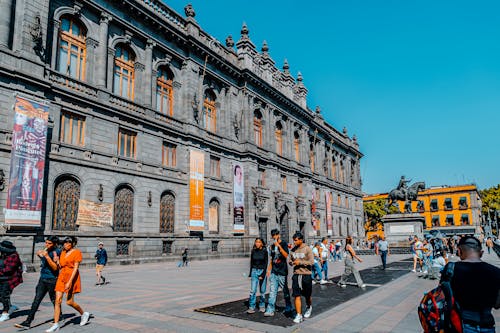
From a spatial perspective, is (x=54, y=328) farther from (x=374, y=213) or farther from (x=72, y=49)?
(x=374, y=213)

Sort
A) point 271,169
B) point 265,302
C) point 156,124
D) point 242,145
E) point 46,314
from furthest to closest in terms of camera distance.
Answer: point 271,169 → point 242,145 → point 156,124 → point 265,302 → point 46,314

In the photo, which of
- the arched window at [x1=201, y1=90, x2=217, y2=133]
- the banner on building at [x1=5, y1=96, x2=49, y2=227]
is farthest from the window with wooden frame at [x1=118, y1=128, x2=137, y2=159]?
the arched window at [x1=201, y1=90, x2=217, y2=133]

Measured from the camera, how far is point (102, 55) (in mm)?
23125

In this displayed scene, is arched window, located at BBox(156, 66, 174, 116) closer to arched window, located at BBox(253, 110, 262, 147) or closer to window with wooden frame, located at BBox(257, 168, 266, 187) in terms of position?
arched window, located at BBox(253, 110, 262, 147)

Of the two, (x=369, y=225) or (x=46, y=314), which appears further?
(x=369, y=225)

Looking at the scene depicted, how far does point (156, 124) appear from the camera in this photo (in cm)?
2606

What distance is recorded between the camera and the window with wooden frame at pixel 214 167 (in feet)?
104

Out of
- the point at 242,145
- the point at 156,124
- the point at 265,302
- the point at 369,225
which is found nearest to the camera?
the point at 265,302

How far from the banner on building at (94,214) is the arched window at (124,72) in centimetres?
774

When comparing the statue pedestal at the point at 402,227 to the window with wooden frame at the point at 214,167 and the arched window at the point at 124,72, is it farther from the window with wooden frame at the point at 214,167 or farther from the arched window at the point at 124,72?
the arched window at the point at 124,72

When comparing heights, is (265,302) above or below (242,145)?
below

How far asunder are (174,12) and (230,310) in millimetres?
25876

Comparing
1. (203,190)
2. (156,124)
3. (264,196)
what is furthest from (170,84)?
(264,196)

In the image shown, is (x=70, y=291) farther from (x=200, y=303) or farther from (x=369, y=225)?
(x=369, y=225)
